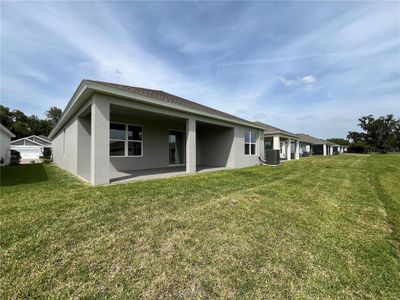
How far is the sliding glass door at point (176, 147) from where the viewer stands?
12.5 m

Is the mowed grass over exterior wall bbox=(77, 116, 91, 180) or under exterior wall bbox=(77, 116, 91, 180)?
under

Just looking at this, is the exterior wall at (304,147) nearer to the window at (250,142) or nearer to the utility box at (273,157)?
the utility box at (273,157)

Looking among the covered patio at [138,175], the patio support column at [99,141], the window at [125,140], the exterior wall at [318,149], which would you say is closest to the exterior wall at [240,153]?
the covered patio at [138,175]

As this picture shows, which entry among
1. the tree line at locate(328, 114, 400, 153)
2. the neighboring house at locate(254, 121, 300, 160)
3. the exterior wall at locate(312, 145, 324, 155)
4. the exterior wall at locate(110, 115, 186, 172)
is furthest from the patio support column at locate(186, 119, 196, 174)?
the tree line at locate(328, 114, 400, 153)

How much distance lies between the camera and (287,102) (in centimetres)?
2000

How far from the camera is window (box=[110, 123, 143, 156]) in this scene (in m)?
9.88

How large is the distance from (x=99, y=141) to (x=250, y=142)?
11.0m

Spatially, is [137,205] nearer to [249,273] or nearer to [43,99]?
[249,273]

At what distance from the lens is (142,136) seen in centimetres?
1093

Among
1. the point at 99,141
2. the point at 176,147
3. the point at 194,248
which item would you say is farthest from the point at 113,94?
the point at 176,147

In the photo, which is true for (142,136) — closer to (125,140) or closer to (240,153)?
(125,140)

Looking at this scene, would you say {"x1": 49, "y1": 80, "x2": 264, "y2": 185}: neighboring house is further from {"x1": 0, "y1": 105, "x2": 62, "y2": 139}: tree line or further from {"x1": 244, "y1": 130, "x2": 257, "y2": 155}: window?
{"x1": 0, "y1": 105, "x2": 62, "y2": 139}: tree line

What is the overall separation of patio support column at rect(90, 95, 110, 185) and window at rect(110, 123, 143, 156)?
360 centimetres

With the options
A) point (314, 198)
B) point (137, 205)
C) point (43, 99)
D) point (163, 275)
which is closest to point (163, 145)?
point (137, 205)
